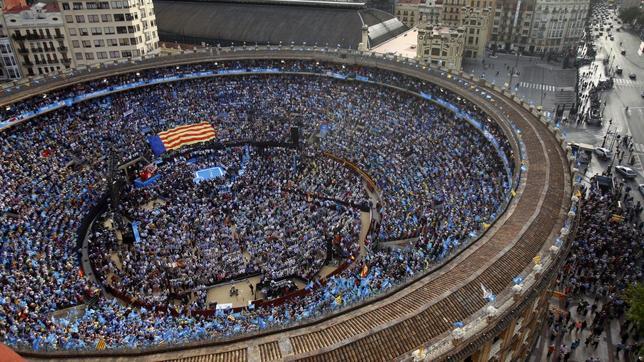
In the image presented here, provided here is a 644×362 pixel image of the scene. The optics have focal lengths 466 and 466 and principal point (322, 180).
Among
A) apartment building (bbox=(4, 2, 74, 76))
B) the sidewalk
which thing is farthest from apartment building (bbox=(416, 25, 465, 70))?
apartment building (bbox=(4, 2, 74, 76))

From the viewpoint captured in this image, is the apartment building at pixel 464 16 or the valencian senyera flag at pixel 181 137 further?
the apartment building at pixel 464 16

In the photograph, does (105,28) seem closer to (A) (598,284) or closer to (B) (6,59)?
(B) (6,59)

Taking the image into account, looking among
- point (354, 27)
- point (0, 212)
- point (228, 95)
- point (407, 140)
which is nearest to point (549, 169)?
point (407, 140)

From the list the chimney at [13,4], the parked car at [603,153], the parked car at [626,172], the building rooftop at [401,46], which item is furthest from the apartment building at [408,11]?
the chimney at [13,4]

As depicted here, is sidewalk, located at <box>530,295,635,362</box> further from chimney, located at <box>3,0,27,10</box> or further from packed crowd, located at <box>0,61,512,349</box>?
chimney, located at <box>3,0,27,10</box>

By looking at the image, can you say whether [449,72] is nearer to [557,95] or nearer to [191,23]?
[557,95]

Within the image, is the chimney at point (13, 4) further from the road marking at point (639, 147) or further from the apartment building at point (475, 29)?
the road marking at point (639, 147)
